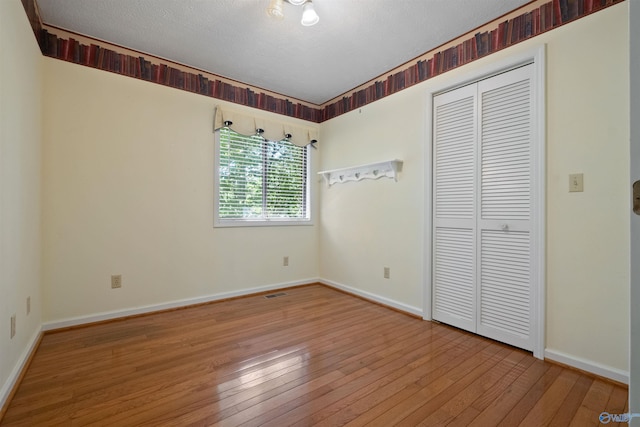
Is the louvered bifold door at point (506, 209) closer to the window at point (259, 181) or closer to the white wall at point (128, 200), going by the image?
the window at point (259, 181)

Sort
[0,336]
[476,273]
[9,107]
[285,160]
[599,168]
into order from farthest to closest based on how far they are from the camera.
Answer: [285,160] → [476,273] → [599,168] → [9,107] → [0,336]

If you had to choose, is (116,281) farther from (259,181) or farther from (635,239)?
(635,239)

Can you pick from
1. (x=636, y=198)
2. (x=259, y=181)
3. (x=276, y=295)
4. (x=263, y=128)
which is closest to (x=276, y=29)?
(x=263, y=128)

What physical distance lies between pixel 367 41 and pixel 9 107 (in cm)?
254

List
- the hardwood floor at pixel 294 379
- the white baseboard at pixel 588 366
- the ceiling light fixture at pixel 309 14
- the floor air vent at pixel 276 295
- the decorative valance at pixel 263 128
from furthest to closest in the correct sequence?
the floor air vent at pixel 276 295, the decorative valance at pixel 263 128, the ceiling light fixture at pixel 309 14, the white baseboard at pixel 588 366, the hardwood floor at pixel 294 379

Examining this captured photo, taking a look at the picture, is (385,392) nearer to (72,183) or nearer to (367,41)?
(367,41)

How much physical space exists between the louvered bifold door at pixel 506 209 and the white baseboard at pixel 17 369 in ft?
10.2

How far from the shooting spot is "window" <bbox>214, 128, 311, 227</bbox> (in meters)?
3.47

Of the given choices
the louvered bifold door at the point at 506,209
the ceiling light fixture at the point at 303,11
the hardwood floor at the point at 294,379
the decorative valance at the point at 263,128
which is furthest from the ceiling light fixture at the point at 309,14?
the hardwood floor at the point at 294,379

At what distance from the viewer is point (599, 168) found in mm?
1903

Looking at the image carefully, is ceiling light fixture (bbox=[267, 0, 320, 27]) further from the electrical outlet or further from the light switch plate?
the electrical outlet

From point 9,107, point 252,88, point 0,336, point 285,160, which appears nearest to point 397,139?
point 285,160

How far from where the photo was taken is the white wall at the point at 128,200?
2570mm

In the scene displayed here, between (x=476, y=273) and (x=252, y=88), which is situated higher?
(x=252, y=88)
